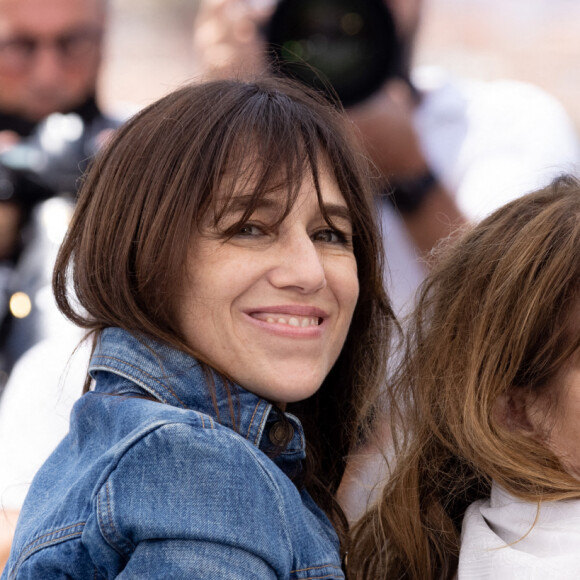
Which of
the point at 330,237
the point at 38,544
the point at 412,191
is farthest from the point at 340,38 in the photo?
the point at 38,544

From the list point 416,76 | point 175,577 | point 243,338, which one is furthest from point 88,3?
point 175,577

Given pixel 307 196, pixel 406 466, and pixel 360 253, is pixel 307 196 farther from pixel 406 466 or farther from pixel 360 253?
pixel 406 466

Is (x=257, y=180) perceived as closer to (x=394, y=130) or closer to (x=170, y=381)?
(x=170, y=381)

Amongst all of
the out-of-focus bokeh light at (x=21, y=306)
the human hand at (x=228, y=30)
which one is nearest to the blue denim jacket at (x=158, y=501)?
the out-of-focus bokeh light at (x=21, y=306)

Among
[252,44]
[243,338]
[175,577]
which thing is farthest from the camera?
[252,44]

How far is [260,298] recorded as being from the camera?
127cm

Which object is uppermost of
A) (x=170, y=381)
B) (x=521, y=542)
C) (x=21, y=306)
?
(x=170, y=381)

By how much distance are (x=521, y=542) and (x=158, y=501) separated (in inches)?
22.1

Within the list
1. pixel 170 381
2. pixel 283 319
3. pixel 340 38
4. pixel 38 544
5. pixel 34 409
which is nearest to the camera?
pixel 38 544

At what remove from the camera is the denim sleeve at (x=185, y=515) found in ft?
3.09

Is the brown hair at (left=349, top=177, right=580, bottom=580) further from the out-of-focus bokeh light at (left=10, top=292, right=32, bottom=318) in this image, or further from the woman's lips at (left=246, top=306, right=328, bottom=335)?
the out-of-focus bokeh light at (left=10, top=292, right=32, bottom=318)

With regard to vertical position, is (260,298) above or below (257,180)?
below

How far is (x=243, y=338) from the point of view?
49.6 inches

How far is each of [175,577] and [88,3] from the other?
7.19ft
